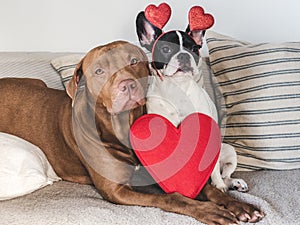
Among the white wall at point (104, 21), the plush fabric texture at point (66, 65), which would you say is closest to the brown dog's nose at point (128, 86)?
the plush fabric texture at point (66, 65)

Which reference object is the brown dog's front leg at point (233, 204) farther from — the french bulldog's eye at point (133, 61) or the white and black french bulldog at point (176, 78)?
the french bulldog's eye at point (133, 61)

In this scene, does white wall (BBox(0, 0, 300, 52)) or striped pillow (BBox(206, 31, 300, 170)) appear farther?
white wall (BBox(0, 0, 300, 52))

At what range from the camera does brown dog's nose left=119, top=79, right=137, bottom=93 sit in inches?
59.1

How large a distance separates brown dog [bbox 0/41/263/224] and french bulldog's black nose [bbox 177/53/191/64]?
113mm

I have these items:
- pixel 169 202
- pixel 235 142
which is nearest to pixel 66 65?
pixel 235 142

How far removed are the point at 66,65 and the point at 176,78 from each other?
0.59m

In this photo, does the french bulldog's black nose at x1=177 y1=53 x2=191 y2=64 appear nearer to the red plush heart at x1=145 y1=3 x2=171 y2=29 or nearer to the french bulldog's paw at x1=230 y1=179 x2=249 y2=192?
the red plush heart at x1=145 y1=3 x2=171 y2=29

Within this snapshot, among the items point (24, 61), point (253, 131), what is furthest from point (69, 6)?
point (253, 131)

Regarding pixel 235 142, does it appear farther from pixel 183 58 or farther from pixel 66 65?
pixel 66 65

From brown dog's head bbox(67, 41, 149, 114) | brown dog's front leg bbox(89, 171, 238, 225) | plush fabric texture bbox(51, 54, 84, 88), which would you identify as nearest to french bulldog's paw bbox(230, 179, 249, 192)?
brown dog's front leg bbox(89, 171, 238, 225)

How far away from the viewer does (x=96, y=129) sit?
1665 millimetres

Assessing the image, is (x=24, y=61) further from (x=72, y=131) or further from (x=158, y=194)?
(x=158, y=194)

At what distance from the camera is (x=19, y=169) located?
161 cm

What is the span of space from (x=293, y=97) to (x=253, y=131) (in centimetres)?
19
